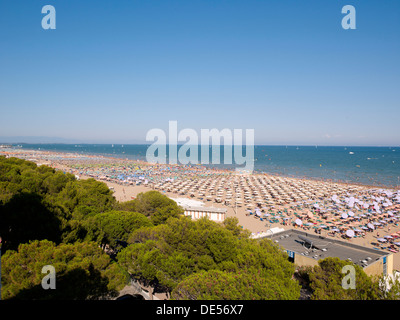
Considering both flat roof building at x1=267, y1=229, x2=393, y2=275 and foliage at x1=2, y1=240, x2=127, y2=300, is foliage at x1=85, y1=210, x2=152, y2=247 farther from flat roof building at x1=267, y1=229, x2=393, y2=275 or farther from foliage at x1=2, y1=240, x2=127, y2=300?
flat roof building at x1=267, y1=229, x2=393, y2=275

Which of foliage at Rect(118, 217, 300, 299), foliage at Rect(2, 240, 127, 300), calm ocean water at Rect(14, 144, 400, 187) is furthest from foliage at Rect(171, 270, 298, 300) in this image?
calm ocean water at Rect(14, 144, 400, 187)

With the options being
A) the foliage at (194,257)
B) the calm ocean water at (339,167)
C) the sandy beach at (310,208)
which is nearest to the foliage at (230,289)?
the foliage at (194,257)

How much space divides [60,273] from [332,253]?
33.7 ft

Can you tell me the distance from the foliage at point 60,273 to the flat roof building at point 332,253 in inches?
279

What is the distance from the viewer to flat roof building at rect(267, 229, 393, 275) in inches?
370

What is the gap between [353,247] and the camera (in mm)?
11273

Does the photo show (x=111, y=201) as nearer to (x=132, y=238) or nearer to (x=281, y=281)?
(x=132, y=238)

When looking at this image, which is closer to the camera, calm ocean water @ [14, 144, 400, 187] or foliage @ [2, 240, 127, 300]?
foliage @ [2, 240, 127, 300]

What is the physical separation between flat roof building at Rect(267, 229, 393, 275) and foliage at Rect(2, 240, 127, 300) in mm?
7089

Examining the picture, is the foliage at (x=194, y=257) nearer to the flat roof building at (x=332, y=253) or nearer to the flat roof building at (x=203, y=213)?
the flat roof building at (x=332, y=253)

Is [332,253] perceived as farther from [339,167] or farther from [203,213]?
[339,167]

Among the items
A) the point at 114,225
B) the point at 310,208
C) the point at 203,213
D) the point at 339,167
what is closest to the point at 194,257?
the point at 114,225

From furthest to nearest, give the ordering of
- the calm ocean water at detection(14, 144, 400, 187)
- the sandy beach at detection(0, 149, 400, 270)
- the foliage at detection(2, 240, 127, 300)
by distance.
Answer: the calm ocean water at detection(14, 144, 400, 187)
the sandy beach at detection(0, 149, 400, 270)
the foliage at detection(2, 240, 127, 300)

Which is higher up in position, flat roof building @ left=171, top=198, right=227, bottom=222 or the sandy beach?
flat roof building @ left=171, top=198, right=227, bottom=222
